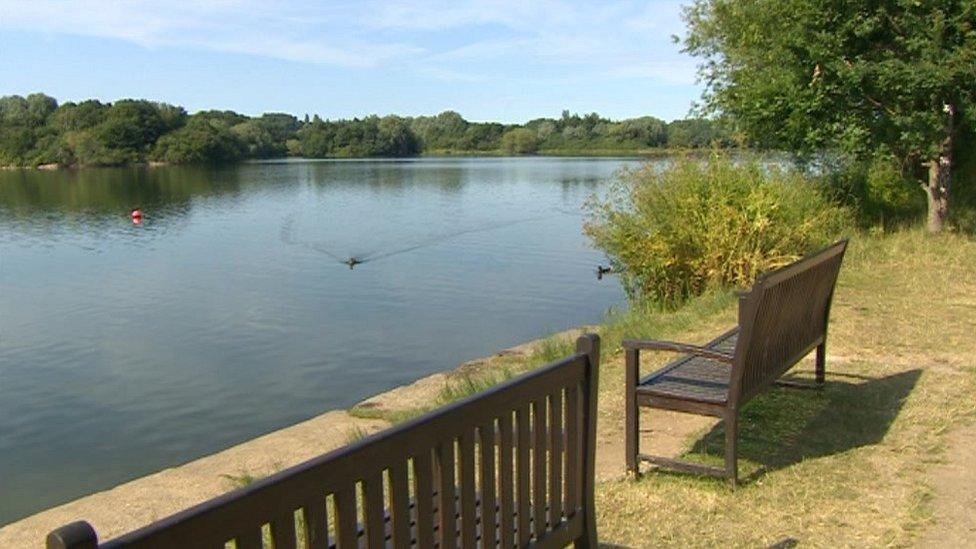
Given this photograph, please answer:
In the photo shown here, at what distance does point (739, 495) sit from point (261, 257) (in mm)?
25316

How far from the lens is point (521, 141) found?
139 metres

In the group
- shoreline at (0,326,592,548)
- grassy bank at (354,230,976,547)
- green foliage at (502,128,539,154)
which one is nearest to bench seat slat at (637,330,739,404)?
grassy bank at (354,230,976,547)

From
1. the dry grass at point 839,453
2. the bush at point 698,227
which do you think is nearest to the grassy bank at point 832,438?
the dry grass at point 839,453

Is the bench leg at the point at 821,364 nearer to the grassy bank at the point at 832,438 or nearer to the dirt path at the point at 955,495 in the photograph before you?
the grassy bank at the point at 832,438

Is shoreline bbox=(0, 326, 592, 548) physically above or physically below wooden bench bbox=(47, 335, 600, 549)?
below

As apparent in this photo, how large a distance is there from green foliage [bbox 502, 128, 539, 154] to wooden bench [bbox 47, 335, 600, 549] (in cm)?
13649

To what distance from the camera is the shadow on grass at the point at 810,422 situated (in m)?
5.45

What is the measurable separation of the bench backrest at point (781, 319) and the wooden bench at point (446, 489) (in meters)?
1.49

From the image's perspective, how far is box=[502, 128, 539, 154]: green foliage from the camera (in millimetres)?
138250

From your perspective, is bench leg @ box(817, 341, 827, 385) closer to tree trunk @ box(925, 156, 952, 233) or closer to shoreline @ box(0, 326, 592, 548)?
shoreline @ box(0, 326, 592, 548)

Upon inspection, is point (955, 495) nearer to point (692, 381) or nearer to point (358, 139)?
point (692, 381)

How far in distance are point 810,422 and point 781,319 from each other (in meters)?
1.14

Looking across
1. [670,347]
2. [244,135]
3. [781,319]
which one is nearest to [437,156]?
[244,135]

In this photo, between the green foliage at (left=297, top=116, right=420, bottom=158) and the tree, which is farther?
the green foliage at (left=297, top=116, right=420, bottom=158)
